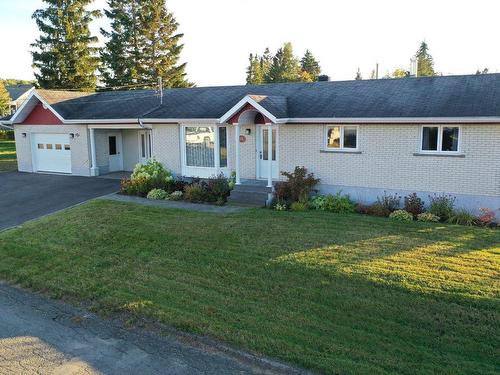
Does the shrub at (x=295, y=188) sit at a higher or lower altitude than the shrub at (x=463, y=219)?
higher

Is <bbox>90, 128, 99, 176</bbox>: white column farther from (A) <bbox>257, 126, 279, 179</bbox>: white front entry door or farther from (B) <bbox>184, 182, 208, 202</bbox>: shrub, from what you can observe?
(A) <bbox>257, 126, 279, 179</bbox>: white front entry door

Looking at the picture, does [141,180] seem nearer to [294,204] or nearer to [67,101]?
[294,204]

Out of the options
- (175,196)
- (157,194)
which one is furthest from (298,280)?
(157,194)

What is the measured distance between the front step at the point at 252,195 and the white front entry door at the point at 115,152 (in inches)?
408

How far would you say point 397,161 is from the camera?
15000mm

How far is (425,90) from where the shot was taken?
52.6ft

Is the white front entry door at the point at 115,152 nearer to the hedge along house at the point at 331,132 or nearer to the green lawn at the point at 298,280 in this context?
the hedge along house at the point at 331,132

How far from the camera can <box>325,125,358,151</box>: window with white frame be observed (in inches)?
623

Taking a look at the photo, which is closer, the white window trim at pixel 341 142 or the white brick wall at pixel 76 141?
the white window trim at pixel 341 142

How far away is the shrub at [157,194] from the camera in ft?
57.1

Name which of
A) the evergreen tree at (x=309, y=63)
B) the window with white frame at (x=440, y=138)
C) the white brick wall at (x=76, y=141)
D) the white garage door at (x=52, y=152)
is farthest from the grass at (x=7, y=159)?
the evergreen tree at (x=309, y=63)

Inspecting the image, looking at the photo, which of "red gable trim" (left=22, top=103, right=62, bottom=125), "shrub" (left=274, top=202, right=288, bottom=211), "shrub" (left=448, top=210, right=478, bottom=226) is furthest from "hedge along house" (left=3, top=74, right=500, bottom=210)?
"shrub" (left=274, top=202, right=288, bottom=211)

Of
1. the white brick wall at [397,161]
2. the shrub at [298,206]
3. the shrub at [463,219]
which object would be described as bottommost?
the shrub at [463,219]

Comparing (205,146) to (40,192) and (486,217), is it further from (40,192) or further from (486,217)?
(486,217)
